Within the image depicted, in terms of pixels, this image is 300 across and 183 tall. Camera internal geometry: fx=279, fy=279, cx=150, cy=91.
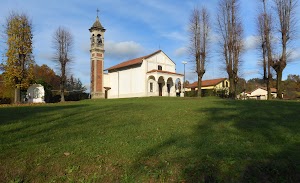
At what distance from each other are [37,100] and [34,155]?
29.6m

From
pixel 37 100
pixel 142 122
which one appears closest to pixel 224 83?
pixel 37 100

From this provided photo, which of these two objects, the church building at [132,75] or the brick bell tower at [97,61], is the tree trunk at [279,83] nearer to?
the church building at [132,75]

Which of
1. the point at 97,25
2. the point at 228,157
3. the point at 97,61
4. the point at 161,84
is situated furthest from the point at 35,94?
the point at 228,157

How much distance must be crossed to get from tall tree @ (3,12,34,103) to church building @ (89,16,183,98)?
21.2 metres

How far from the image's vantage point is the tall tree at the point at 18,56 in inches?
1198

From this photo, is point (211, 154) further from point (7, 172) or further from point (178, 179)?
point (7, 172)

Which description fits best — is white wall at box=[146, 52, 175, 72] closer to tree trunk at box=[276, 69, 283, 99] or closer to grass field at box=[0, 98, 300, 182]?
tree trunk at box=[276, 69, 283, 99]

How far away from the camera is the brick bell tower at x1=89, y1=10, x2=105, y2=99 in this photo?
52906 millimetres

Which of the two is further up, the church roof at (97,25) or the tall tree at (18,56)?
the church roof at (97,25)

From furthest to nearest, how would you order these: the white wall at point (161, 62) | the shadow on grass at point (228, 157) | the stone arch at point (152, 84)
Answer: the white wall at point (161, 62) < the stone arch at point (152, 84) < the shadow on grass at point (228, 157)

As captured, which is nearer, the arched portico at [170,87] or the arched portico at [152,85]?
the arched portico at [152,85]

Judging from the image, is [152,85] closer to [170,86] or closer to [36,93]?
[170,86]

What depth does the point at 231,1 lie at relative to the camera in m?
34.9

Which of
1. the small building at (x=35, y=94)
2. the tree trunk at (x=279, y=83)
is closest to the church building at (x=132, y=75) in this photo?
the small building at (x=35, y=94)
